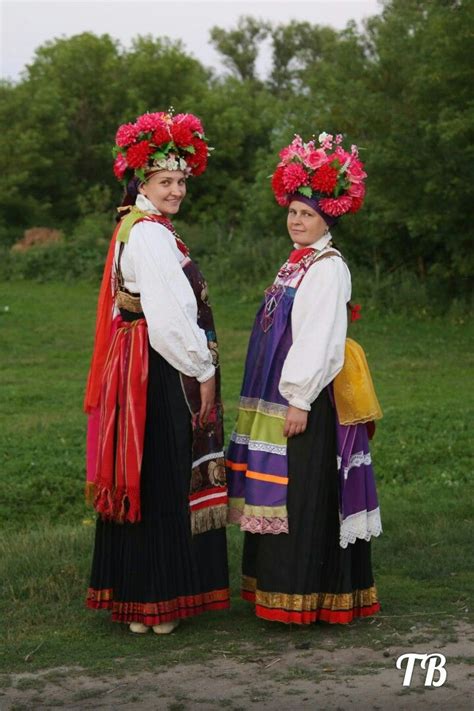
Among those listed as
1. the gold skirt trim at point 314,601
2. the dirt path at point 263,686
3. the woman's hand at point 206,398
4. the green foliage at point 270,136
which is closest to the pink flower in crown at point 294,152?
the woman's hand at point 206,398

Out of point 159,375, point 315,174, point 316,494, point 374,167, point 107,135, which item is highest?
point 107,135

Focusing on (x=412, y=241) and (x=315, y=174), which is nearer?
(x=315, y=174)

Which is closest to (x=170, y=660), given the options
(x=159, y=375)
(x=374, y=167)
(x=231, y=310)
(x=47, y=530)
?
(x=159, y=375)

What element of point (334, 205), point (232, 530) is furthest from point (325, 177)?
point (232, 530)

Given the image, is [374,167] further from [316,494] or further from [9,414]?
[316,494]

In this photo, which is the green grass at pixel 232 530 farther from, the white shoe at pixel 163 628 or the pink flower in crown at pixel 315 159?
the pink flower in crown at pixel 315 159

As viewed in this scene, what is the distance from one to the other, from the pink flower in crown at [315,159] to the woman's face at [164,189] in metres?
0.57

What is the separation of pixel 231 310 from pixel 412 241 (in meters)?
2.84

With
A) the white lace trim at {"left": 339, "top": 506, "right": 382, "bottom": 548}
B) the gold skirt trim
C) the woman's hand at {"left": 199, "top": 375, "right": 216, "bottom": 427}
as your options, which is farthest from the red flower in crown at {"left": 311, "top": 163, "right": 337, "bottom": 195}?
the gold skirt trim

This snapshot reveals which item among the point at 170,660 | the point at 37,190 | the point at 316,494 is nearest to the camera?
the point at 170,660

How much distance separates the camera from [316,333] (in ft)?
17.3

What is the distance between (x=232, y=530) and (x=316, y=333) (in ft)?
8.37

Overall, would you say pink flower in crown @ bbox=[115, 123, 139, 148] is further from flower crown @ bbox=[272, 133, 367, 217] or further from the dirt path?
the dirt path

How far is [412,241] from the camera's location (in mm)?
17734
